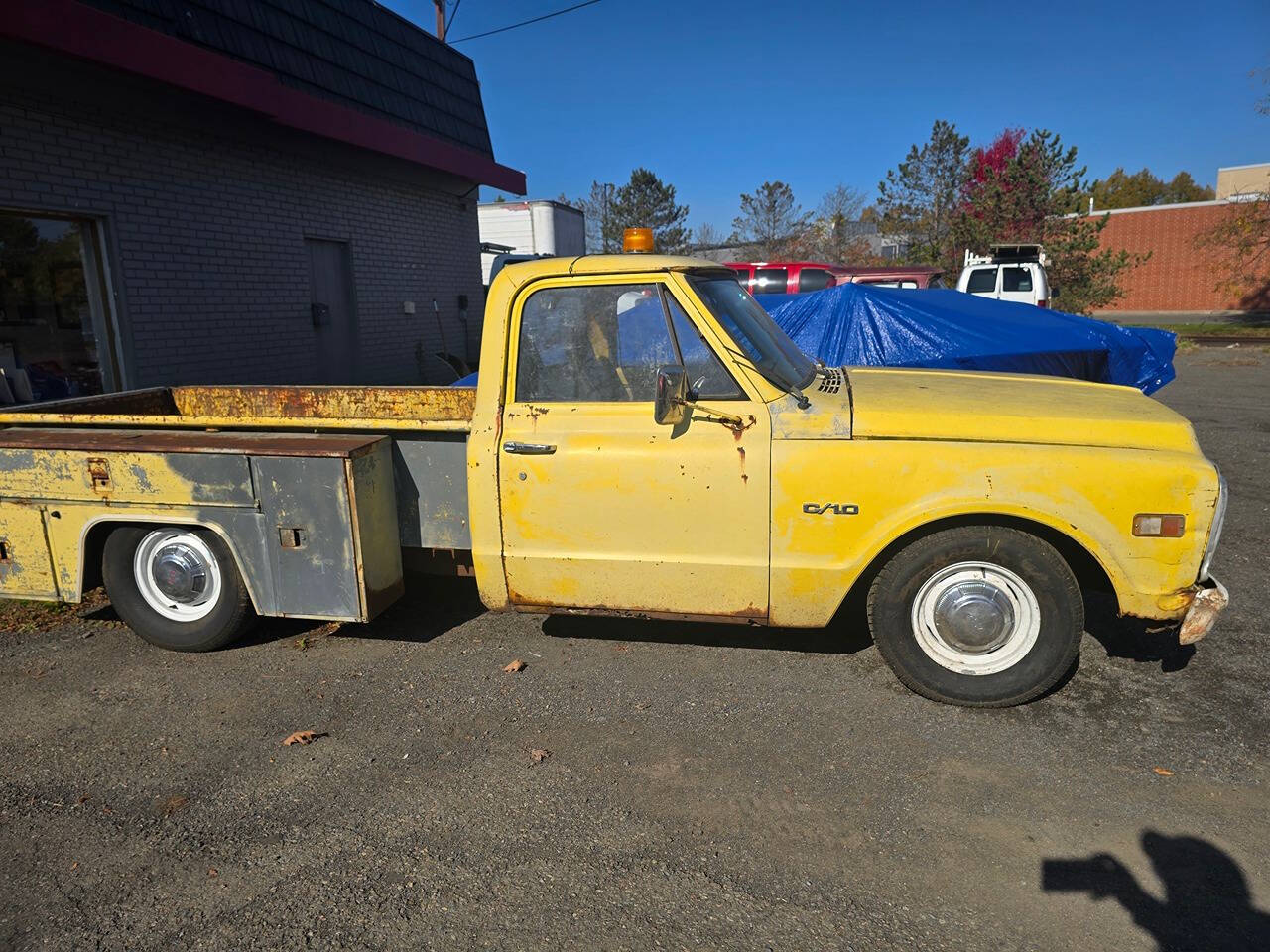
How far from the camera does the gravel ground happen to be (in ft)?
8.70

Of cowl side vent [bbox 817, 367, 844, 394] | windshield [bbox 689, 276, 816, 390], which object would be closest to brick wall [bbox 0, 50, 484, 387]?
windshield [bbox 689, 276, 816, 390]

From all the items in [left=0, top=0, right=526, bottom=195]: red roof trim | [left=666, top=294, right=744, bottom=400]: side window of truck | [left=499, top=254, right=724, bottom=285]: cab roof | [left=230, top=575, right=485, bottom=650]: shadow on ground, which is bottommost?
[left=230, top=575, right=485, bottom=650]: shadow on ground

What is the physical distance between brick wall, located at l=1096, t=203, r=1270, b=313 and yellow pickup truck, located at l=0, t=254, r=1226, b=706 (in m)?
41.9

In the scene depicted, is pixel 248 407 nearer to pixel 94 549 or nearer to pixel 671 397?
pixel 94 549

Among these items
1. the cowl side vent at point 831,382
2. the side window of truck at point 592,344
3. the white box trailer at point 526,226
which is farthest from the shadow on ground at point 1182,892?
the white box trailer at point 526,226

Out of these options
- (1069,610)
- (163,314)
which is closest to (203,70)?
(163,314)

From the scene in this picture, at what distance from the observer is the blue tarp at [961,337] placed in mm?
7488

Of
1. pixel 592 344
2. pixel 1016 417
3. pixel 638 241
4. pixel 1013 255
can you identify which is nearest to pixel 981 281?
pixel 1013 255

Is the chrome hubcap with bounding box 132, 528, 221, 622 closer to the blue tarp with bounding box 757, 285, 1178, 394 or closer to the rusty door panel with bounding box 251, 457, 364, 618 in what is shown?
the rusty door panel with bounding box 251, 457, 364, 618

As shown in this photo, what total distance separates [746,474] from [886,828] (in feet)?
5.02

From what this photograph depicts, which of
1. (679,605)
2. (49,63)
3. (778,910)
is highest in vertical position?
(49,63)

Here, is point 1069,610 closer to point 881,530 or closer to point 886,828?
point 881,530

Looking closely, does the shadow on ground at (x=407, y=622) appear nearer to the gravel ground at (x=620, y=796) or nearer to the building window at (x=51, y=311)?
the gravel ground at (x=620, y=796)

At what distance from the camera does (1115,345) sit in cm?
820
